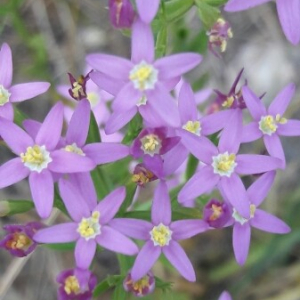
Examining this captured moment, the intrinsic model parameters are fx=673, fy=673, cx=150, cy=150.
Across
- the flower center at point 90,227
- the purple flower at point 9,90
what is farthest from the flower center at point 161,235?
the purple flower at point 9,90

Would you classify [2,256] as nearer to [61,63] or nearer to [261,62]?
[61,63]

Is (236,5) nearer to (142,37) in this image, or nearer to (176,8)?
(176,8)

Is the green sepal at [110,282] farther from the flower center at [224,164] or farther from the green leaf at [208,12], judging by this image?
the green leaf at [208,12]

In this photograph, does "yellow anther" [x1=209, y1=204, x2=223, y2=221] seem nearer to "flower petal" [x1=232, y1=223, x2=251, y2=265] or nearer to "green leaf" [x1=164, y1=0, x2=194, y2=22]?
"flower petal" [x1=232, y1=223, x2=251, y2=265]

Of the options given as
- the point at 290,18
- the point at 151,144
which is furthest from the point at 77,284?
the point at 290,18

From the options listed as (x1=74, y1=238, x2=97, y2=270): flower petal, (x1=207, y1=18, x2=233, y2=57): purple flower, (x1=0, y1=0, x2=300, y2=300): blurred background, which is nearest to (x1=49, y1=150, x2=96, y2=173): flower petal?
(x1=74, y1=238, x2=97, y2=270): flower petal
